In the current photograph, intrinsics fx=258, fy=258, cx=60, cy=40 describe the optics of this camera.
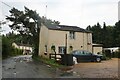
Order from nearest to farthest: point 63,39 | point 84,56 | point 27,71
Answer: point 27,71 < point 84,56 < point 63,39

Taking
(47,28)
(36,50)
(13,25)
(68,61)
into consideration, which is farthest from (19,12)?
A: (68,61)

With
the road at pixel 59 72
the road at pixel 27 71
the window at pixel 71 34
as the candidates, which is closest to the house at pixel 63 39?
the window at pixel 71 34

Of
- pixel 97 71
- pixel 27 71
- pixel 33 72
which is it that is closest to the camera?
pixel 33 72

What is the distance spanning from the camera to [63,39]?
39500mm

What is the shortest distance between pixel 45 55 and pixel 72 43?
15.4 ft

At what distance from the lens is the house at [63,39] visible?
128 ft

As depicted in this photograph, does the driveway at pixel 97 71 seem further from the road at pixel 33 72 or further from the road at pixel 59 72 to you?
the road at pixel 33 72

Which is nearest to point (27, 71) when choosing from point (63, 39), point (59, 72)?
point (59, 72)

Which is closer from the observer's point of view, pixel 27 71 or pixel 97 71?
pixel 97 71

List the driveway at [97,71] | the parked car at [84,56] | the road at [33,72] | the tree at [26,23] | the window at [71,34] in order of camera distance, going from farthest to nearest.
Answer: the tree at [26,23], the window at [71,34], the parked car at [84,56], the driveway at [97,71], the road at [33,72]

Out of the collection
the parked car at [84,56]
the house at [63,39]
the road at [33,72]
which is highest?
the house at [63,39]

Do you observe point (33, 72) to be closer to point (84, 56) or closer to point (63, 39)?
point (84, 56)

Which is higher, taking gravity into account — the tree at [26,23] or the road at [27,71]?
the tree at [26,23]

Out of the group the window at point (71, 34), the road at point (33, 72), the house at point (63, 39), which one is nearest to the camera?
the road at point (33, 72)
